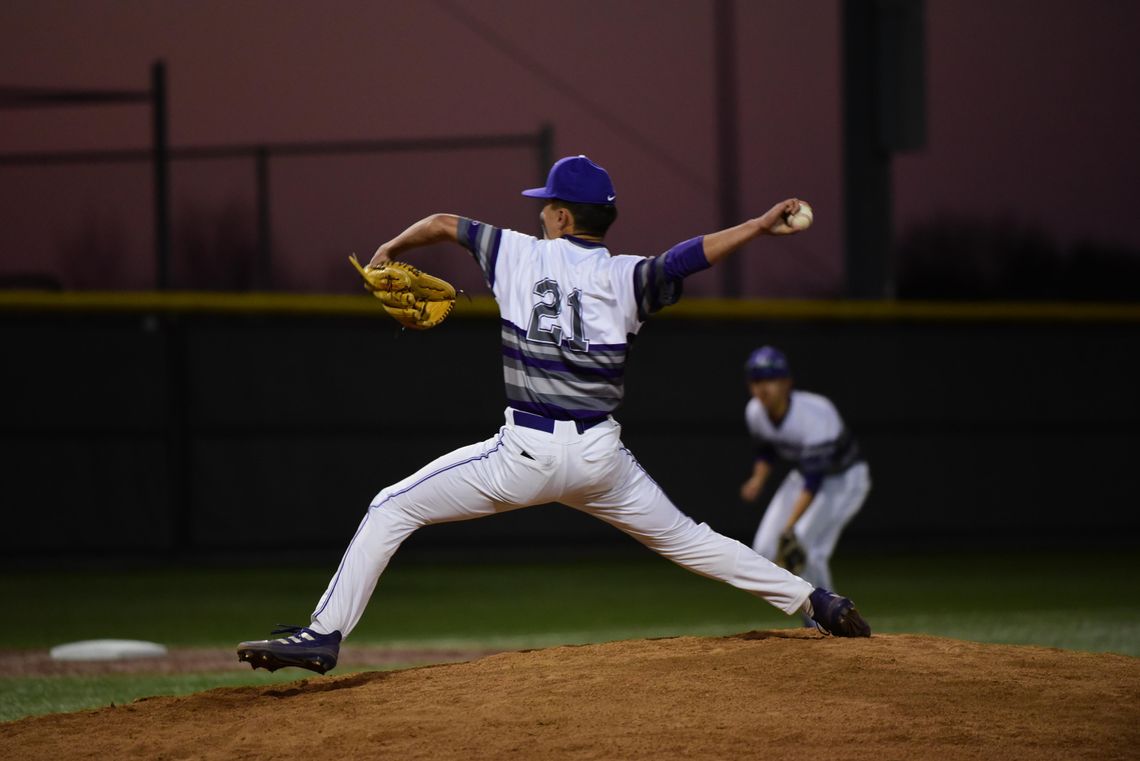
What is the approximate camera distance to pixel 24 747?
4.69 m

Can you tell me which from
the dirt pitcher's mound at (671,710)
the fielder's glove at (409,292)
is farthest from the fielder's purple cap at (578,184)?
the dirt pitcher's mound at (671,710)

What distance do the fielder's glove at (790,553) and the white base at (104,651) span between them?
3549 millimetres

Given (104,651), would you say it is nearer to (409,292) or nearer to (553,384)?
(409,292)

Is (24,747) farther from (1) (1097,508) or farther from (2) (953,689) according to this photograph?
(1) (1097,508)

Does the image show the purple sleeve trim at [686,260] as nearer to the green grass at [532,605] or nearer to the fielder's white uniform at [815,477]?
the green grass at [532,605]

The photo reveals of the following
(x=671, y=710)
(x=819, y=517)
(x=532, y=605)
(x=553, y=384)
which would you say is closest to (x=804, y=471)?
(x=819, y=517)

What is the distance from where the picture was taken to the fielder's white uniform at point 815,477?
29.5 ft

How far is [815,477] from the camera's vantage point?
9.00 meters

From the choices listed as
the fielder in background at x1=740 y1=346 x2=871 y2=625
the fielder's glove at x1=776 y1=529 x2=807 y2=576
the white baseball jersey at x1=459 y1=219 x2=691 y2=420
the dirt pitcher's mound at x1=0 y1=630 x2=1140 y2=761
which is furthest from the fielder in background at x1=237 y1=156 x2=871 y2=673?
the fielder in background at x1=740 y1=346 x2=871 y2=625

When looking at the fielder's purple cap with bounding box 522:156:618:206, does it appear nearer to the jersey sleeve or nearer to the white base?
the jersey sleeve

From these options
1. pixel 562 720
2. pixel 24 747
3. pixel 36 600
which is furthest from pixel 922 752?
pixel 36 600

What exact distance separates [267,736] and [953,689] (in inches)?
86.6

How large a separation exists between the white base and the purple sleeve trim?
4.45 m

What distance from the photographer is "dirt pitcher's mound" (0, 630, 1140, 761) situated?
14.0 feet
